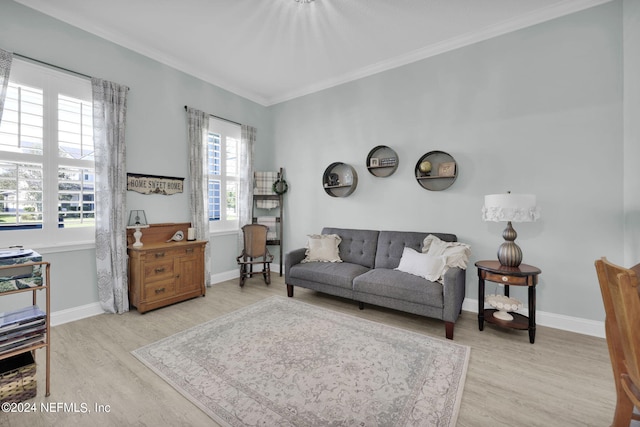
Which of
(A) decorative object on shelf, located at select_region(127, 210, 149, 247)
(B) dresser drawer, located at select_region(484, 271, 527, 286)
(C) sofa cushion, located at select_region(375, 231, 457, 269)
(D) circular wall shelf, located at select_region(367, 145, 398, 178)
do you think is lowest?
(B) dresser drawer, located at select_region(484, 271, 527, 286)

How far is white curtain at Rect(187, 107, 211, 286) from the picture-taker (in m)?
3.89

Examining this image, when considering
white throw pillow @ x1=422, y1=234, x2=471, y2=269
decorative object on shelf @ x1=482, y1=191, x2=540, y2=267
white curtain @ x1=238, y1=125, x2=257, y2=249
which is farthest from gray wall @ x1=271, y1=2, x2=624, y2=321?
white curtain @ x1=238, y1=125, x2=257, y2=249

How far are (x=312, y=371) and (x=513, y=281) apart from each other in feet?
6.62

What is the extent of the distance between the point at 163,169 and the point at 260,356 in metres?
2.84

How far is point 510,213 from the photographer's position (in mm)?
2502

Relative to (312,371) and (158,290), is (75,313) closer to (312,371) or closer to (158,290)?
(158,290)

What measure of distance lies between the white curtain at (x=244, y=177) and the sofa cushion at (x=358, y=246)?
1.78 meters

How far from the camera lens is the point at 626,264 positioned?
243 centimetres

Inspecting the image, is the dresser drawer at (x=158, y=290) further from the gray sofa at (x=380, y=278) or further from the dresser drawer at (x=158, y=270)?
the gray sofa at (x=380, y=278)

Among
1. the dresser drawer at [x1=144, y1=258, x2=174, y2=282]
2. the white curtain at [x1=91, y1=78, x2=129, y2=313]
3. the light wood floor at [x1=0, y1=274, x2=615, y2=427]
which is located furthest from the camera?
the dresser drawer at [x1=144, y1=258, x2=174, y2=282]

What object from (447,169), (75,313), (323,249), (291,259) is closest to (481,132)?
(447,169)

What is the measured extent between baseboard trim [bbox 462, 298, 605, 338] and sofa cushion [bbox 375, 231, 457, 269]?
1213 mm

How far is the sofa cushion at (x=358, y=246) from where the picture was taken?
12.2 feet

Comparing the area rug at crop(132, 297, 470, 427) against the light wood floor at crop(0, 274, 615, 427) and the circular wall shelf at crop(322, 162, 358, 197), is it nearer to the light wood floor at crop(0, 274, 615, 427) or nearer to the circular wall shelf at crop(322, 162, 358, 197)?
the light wood floor at crop(0, 274, 615, 427)
